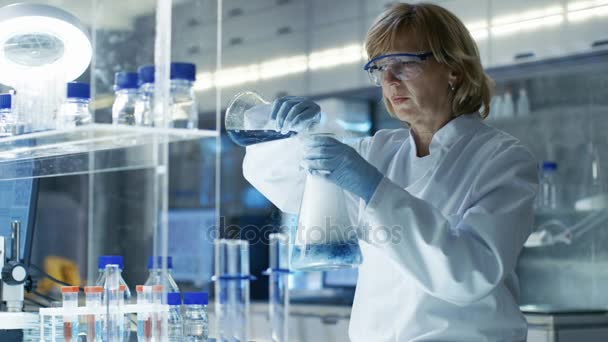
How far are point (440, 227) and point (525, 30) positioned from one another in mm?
2697

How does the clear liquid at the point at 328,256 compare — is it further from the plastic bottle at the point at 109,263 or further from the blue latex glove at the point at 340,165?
the plastic bottle at the point at 109,263

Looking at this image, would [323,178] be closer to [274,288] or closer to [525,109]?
[274,288]

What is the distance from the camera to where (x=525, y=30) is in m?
3.88

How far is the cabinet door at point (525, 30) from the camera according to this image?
12.3ft

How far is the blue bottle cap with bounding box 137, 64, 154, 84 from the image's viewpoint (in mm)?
1299

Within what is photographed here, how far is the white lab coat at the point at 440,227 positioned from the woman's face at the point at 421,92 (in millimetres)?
48

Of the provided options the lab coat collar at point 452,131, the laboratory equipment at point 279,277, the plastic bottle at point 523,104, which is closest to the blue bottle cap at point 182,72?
the lab coat collar at point 452,131

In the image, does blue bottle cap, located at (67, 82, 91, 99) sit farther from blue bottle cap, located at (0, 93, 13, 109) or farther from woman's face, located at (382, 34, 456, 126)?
woman's face, located at (382, 34, 456, 126)

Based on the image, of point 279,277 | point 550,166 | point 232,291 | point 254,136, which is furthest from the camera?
point 550,166

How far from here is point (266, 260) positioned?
4941 mm

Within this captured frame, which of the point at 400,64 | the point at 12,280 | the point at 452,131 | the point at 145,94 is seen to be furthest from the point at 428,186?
the point at 12,280

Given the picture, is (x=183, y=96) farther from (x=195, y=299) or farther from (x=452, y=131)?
(x=452, y=131)

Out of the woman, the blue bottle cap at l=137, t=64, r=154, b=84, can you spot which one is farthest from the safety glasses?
the blue bottle cap at l=137, t=64, r=154, b=84

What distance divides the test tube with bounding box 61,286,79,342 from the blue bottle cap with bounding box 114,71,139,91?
41cm
